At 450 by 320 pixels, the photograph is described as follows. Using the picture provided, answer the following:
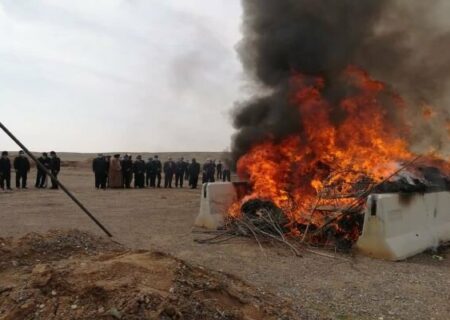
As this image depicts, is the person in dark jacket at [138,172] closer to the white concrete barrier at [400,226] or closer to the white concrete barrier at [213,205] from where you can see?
the white concrete barrier at [213,205]

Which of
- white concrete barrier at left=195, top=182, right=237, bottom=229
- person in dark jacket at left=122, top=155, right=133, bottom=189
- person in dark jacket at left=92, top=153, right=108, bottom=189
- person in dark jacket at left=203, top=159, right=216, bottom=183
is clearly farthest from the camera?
person in dark jacket at left=203, top=159, right=216, bottom=183

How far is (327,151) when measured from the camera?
11.1m

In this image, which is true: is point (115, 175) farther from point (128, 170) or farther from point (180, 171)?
point (180, 171)

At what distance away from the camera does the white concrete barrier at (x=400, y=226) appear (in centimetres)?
820

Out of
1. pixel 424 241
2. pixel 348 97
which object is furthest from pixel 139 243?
pixel 348 97

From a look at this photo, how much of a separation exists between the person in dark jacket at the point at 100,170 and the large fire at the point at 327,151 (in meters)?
12.1

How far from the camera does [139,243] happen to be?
29.3ft

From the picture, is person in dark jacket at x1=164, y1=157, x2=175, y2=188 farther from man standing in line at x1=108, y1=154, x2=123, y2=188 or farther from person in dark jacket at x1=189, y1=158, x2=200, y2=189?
man standing in line at x1=108, y1=154, x2=123, y2=188

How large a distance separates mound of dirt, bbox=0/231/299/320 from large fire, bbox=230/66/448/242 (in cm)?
462

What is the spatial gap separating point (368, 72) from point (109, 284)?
10026 millimetres

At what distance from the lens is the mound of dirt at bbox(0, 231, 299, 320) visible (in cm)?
427

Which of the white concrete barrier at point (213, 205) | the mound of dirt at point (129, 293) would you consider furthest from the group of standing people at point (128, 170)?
the mound of dirt at point (129, 293)

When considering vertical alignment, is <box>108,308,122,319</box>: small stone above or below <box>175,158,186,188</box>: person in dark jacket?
below

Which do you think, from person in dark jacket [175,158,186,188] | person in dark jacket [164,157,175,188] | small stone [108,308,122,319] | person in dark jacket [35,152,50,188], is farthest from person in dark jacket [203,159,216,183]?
small stone [108,308,122,319]
